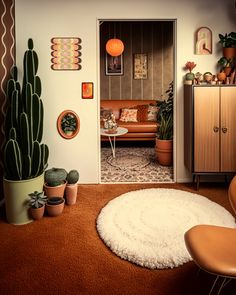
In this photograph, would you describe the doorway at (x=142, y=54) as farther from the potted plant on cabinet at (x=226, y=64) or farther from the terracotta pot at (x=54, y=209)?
the terracotta pot at (x=54, y=209)

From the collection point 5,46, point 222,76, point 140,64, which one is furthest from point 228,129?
point 140,64

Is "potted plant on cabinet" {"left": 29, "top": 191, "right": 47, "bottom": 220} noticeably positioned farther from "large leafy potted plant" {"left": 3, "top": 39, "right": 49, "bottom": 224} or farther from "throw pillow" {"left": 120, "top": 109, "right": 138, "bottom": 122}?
"throw pillow" {"left": 120, "top": 109, "right": 138, "bottom": 122}

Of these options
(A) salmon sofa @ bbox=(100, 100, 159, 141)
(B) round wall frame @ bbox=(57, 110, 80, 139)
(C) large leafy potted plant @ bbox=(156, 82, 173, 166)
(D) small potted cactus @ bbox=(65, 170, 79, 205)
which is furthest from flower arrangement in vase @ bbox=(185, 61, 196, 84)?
(A) salmon sofa @ bbox=(100, 100, 159, 141)

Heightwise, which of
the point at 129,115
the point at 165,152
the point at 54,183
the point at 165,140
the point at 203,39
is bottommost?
the point at 54,183

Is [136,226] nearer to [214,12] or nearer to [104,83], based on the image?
[214,12]

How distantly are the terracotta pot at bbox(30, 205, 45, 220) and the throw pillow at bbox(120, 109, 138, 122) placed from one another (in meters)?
4.02

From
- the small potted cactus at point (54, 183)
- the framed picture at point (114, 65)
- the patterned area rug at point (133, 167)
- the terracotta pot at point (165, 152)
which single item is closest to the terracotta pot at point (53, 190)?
the small potted cactus at point (54, 183)

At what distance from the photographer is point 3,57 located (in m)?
3.90

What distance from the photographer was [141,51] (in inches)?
300

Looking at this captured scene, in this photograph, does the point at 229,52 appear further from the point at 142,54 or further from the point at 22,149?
the point at 142,54

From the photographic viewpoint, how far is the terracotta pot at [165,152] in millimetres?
5418

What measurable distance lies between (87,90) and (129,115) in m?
2.77

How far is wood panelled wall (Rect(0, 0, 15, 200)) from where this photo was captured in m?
3.84

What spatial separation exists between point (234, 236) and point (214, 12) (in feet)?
10.7
